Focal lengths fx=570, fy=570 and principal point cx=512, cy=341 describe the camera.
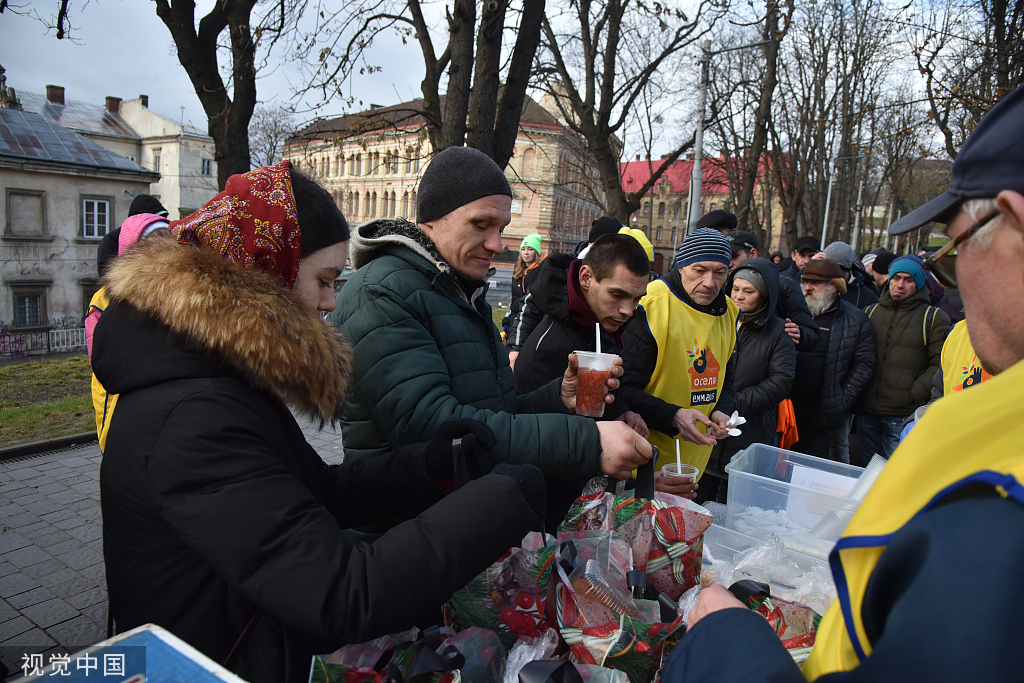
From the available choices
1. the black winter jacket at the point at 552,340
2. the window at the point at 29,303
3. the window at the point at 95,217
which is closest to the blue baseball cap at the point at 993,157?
the black winter jacket at the point at 552,340

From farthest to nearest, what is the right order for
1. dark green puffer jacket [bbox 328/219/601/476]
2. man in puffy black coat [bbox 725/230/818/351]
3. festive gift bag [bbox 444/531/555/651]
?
1. man in puffy black coat [bbox 725/230/818/351]
2. dark green puffer jacket [bbox 328/219/601/476]
3. festive gift bag [bbox 444/531/555/651]

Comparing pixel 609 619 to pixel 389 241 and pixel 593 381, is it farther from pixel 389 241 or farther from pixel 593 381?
pixel 389 241

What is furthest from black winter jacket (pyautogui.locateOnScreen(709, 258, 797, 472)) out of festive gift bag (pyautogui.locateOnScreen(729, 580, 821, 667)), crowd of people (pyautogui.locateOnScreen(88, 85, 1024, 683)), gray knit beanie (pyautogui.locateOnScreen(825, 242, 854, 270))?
festive gift bag (pyautogui.locateOnScreen(729, 580, 821, 667))

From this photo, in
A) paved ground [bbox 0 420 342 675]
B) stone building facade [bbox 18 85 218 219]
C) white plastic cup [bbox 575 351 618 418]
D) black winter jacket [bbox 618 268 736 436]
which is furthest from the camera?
stone building facade [bbox 18 85 218 219]

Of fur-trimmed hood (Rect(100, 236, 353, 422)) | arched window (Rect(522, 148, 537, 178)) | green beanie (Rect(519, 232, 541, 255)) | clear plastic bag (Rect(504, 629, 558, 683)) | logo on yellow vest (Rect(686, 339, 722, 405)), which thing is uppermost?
arched window (Rect(522, 148, 537, 178))

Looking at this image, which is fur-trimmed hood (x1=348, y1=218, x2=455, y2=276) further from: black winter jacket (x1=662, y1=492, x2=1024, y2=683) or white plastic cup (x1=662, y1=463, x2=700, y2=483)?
black winter jacket (x1=662, y1=492, x2=1024, y2=683)

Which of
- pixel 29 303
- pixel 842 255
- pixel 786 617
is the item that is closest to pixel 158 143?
pixel 29 303

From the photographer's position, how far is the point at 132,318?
45.6 inches

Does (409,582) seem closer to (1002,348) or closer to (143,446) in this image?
(143,446)

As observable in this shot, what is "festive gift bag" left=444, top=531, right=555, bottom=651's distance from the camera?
4.50ft

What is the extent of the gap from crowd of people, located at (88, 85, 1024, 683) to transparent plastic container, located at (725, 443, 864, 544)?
0.29 m

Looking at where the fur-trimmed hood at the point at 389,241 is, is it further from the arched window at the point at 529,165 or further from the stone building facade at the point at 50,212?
the arched window at the point at 529,165

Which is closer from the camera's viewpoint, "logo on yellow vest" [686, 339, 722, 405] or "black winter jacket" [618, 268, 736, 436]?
"black winter jacket" [618, 268, 736, 436]

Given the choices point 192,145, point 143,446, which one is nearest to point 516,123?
point 143,446
